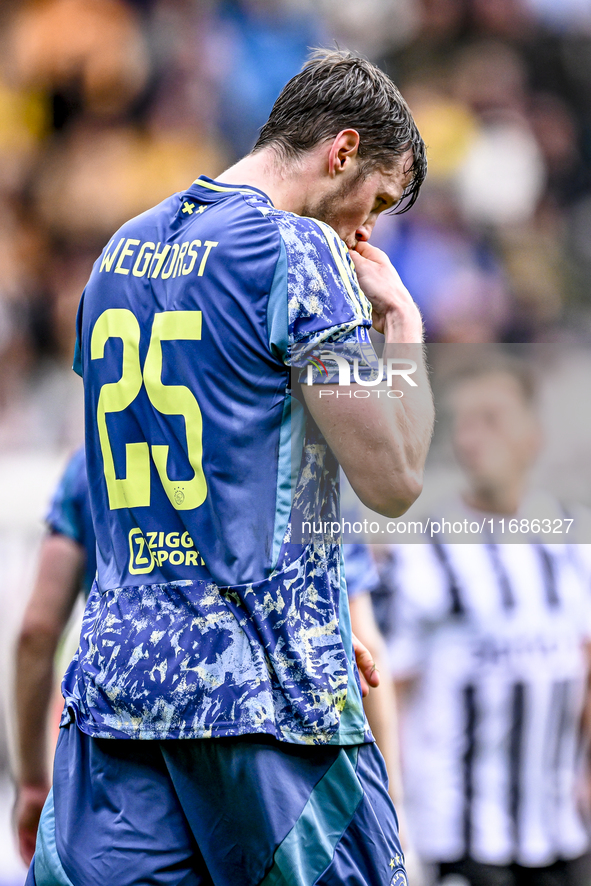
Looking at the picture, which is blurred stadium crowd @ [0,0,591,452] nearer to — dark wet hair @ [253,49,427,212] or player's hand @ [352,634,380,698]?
dark wet hair @ [253,49,427,212]

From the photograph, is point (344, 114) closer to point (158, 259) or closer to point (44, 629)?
point (158, 259)

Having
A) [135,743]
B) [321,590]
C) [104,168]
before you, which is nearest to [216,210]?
[321,590]

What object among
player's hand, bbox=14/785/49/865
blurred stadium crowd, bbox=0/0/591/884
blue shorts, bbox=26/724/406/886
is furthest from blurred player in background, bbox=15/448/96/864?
blurred stadium crowd, bbox=0/0/591/884

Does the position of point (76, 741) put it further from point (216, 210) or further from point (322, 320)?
point (216, 210)

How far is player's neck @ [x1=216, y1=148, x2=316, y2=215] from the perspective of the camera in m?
1.86

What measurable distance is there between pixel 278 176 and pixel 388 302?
321mm

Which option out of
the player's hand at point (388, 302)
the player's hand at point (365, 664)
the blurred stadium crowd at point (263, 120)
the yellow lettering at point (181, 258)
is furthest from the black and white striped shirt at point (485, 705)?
the blurred stadium crowd at point (263, 120)

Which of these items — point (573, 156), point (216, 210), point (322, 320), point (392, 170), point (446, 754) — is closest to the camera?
point (322, 320)

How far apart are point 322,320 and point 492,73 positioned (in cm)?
568

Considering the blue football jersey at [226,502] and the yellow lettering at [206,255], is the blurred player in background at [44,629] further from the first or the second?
the yellow lettering at [206,255]

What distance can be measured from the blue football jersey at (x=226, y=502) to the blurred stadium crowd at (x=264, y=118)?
4.07m

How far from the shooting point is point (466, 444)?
3.77 meters

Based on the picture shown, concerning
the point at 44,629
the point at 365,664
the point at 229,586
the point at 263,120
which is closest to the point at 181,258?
the point at 229,586

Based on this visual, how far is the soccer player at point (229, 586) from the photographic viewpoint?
5.20 feet
